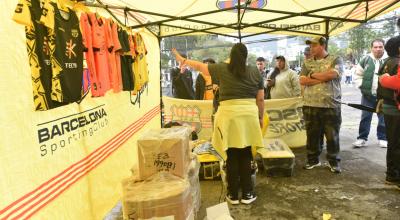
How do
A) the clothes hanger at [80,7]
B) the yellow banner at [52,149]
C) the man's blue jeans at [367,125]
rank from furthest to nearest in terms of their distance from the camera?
the man's blue jeans at [367,125], the clothes hanger at [80,7], the yellow banner at [52,149]

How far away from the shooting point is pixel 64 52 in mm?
2305

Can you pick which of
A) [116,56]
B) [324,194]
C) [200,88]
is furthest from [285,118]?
[116,56]

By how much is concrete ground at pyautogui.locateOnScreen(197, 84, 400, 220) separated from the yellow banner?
1.22 meters

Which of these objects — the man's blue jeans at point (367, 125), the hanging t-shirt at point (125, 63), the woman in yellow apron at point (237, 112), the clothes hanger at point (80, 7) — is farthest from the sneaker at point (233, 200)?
the man's blue jeans at point (367, 125)

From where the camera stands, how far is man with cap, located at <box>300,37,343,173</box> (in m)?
4.17

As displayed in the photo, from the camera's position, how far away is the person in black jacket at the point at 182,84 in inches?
264

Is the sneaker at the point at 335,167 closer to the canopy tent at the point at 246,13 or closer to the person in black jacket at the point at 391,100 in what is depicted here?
the person in black jacket at the point at 391,100

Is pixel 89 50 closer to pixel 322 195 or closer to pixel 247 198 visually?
pixel 247 198

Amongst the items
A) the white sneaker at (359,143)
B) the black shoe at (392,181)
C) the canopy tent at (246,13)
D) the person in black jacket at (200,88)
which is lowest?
the black shoe at (392,181)

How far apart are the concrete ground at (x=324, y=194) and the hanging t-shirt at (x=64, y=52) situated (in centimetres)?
196

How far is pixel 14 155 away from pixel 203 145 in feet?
10.0

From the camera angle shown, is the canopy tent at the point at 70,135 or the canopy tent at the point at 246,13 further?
the canopy tent at the point at 246,13

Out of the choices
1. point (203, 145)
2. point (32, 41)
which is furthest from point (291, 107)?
point (32, 41)

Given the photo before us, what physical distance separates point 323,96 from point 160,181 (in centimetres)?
276
